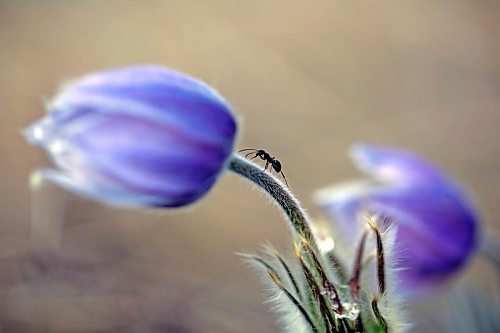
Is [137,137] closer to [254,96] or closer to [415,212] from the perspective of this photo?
[415,212]

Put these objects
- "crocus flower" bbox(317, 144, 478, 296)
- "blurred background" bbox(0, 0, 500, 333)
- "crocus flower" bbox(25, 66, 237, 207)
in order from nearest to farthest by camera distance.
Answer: "crocus flower" bbox(25, 66, 237, 207)
"crocus flower" bbox(317, 144, 478, 296)
"blurred background" bbox(0, 0, 500, 333)

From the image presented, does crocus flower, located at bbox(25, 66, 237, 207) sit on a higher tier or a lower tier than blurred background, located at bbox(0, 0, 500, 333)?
lower

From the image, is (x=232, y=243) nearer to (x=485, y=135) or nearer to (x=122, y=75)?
(x=485, y=135)

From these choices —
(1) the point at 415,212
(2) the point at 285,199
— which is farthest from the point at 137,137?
(1) the point at 415,212

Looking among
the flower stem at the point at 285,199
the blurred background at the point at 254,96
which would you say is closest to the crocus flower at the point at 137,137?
the flower stem at the point at 285,199

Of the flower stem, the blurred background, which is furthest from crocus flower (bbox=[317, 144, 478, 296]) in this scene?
the blurred background

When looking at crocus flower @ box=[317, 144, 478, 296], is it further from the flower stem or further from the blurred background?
the blurred background
